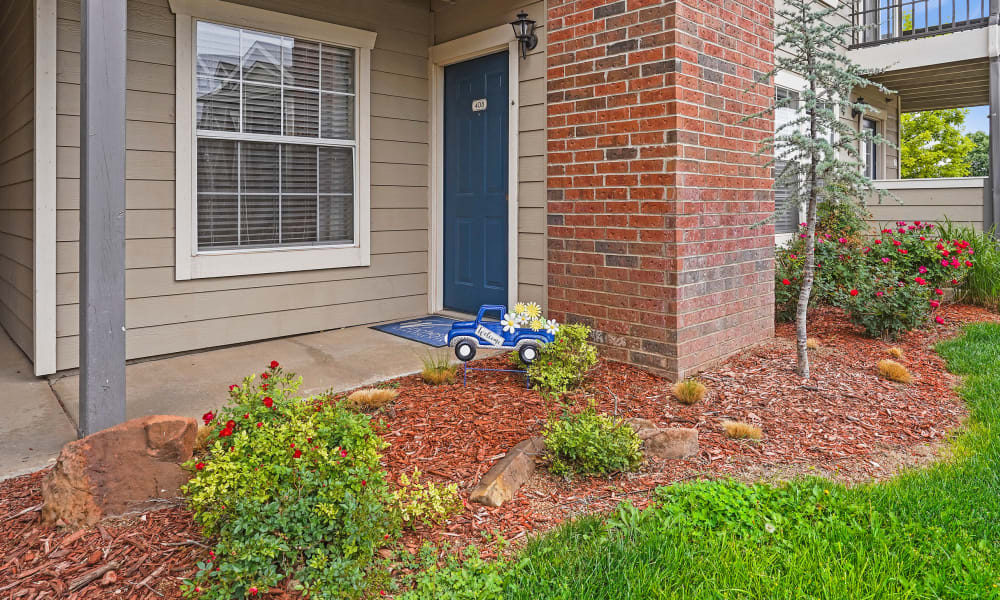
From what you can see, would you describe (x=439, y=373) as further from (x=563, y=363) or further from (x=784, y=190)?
(x=784, y=190)

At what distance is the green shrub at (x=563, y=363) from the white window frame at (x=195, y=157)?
7.42 feet

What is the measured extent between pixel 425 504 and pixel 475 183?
379 cm

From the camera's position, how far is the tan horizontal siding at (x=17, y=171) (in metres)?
4.53

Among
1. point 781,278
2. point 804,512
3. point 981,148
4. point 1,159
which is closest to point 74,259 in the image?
point 1,159

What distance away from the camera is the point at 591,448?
2752mm

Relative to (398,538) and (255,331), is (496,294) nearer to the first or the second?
(255,331)

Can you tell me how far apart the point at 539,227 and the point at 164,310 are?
2.70m

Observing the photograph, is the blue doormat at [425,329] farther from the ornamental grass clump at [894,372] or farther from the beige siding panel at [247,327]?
the ornamental grass clump at [894,372]

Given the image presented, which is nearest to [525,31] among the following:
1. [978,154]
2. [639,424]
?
[639,424]

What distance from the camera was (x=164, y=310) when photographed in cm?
464

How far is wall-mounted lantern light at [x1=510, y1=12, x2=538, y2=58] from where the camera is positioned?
496 centimetres

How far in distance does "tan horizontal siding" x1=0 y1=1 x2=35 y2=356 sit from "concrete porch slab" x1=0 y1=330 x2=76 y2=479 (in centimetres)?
44

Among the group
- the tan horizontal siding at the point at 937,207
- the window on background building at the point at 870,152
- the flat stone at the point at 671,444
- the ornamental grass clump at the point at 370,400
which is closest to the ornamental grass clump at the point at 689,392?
the flat stone at the point at 671,444

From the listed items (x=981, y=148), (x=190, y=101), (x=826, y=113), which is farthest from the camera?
(x=981, y=148)
